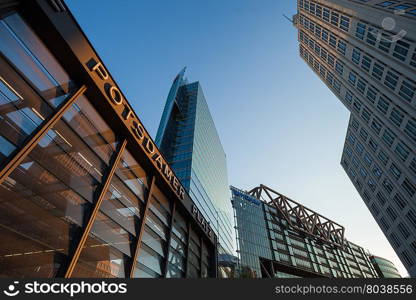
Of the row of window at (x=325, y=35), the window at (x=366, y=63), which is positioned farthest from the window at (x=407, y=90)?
the row of window at (x=325, y=35)

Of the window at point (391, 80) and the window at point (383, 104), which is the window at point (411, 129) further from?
the window at point (391, 80)

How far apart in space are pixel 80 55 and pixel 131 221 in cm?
992

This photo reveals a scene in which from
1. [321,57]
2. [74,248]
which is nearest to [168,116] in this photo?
[321,57]

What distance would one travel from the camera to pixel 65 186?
393 inches

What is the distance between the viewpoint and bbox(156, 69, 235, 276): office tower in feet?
165

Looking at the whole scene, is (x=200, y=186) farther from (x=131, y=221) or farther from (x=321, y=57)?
(x=321, y=57)

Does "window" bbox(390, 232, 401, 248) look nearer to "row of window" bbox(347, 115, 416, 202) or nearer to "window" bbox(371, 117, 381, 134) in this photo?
"row of window" bbox(347, 115, 416, 202)

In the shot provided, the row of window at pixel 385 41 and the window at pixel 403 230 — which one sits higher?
the row of window at pixel 385 41

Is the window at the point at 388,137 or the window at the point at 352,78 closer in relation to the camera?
the window at the point at 388,137

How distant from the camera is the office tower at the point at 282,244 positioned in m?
64.4

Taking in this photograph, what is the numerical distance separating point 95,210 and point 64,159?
2893 millimetres

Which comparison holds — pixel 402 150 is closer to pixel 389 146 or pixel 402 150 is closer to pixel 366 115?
pixel 389 146

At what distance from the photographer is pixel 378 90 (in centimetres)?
4381

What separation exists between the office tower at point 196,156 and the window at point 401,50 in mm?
43382
